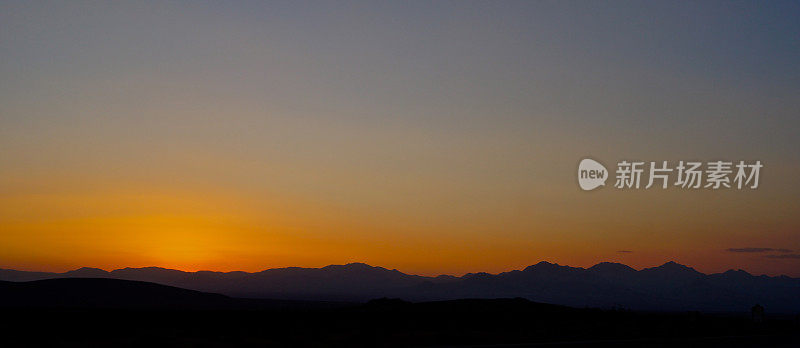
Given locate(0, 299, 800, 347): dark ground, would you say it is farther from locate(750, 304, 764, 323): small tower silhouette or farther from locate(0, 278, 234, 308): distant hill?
locate(0, 278, 234, 308): distant hill

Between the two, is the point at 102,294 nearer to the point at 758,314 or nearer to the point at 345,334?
the point at 758,314

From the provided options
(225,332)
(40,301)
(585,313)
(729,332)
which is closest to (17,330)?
(225,332)

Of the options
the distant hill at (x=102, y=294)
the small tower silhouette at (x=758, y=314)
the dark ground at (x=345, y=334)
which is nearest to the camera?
the dark ground at (x=345, y=334)

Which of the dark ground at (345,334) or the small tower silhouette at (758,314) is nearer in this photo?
the dark ground at (345,334)

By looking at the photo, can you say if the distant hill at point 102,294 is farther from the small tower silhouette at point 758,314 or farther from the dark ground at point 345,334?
the small tower silhouette at point 758,314

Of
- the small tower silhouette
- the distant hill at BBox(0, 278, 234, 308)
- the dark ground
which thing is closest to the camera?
the dark ground

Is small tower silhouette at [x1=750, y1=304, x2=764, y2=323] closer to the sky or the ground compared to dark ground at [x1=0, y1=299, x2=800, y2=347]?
closer to the sky

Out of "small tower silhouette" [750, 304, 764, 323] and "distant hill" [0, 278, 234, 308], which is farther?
"distant hill" [0, 278, 234, 308]

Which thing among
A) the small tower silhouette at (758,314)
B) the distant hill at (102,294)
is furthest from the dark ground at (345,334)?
the distant hill at (102,294)

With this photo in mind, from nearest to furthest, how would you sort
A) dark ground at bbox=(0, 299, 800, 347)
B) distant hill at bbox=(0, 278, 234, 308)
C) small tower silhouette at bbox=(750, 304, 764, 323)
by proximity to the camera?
1. dark ground at bbox=(0, 299, 800, 347)
2. small tower silhouette at bbox=(750, 304, 764, 323)
3. distant hill at bbox=(0, 278, 234, 308)

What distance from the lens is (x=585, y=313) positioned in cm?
5741

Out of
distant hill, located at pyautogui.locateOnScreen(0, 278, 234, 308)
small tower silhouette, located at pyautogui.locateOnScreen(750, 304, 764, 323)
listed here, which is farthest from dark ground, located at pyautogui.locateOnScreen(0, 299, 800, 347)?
distant hill, located at pyautogui.locateOnScreen(0, 278, 234, 308)

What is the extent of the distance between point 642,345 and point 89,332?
1831 centimetres

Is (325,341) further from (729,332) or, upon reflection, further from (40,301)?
(40,301)
